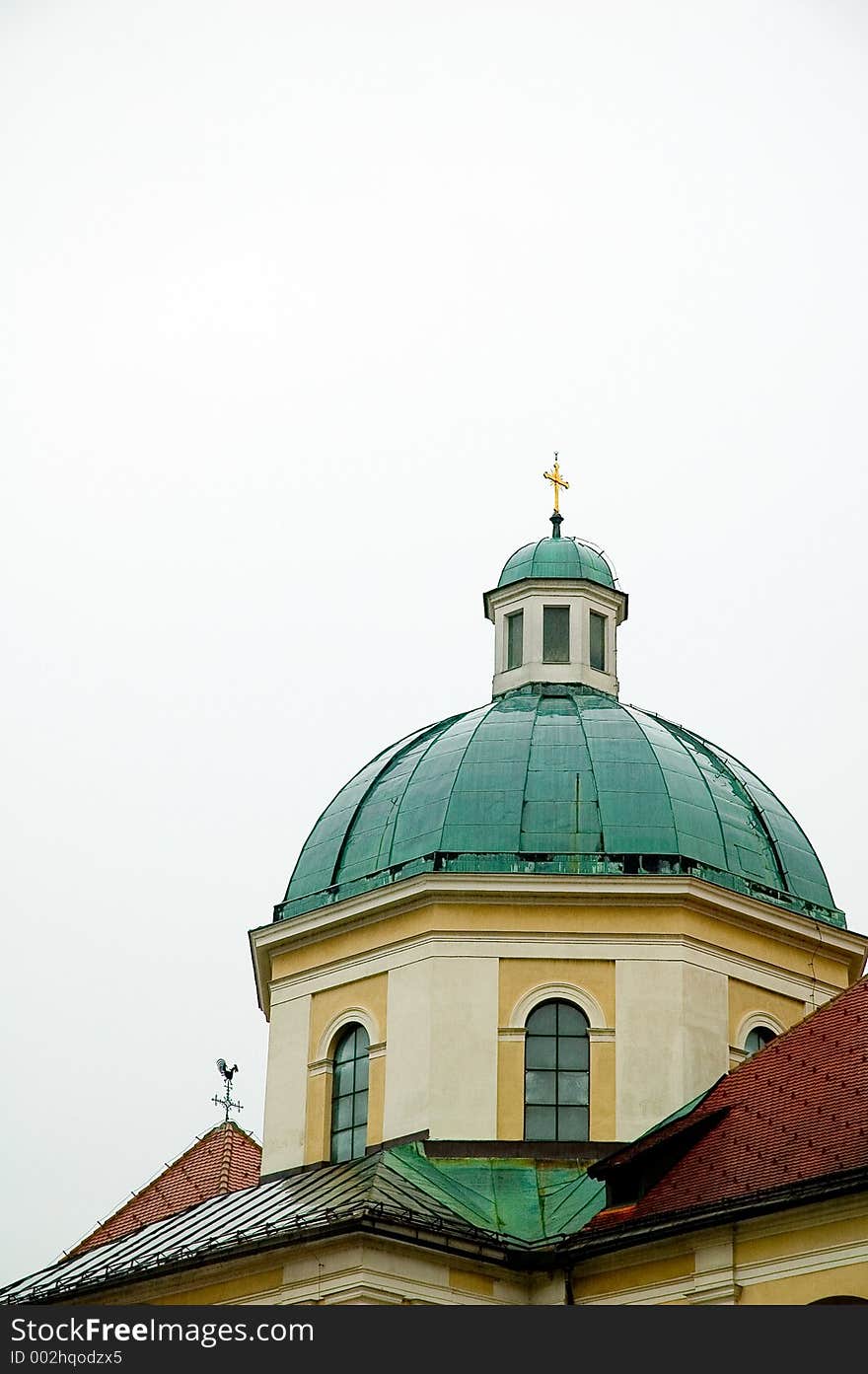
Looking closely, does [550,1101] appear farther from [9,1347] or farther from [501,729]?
[9,1347]

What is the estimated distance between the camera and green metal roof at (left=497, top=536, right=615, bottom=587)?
42.2 meters

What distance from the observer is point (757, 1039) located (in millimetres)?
36156

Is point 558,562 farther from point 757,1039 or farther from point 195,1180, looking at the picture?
point 195,1180

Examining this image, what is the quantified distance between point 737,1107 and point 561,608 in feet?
40.1

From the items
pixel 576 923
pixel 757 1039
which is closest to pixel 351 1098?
pixel 576 923

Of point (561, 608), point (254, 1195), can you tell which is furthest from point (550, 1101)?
point (561, 608)

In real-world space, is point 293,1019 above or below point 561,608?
below

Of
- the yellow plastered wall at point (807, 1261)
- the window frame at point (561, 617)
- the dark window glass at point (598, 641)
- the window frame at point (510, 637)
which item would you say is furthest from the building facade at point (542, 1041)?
the dark window glass at point (598, 641)

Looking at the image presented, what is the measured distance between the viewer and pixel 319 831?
3925cm

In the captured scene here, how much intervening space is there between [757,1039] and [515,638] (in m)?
9.42

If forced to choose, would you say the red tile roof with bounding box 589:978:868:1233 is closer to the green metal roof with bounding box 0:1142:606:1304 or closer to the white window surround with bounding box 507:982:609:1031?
the green metal roof with bounding box 0:1142:606:1304

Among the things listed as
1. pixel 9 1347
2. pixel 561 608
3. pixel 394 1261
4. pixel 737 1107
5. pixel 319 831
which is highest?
pixel 561 608

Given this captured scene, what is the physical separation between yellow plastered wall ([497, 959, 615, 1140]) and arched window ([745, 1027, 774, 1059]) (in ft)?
7.87

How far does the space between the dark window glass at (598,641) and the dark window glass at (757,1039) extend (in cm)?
808
